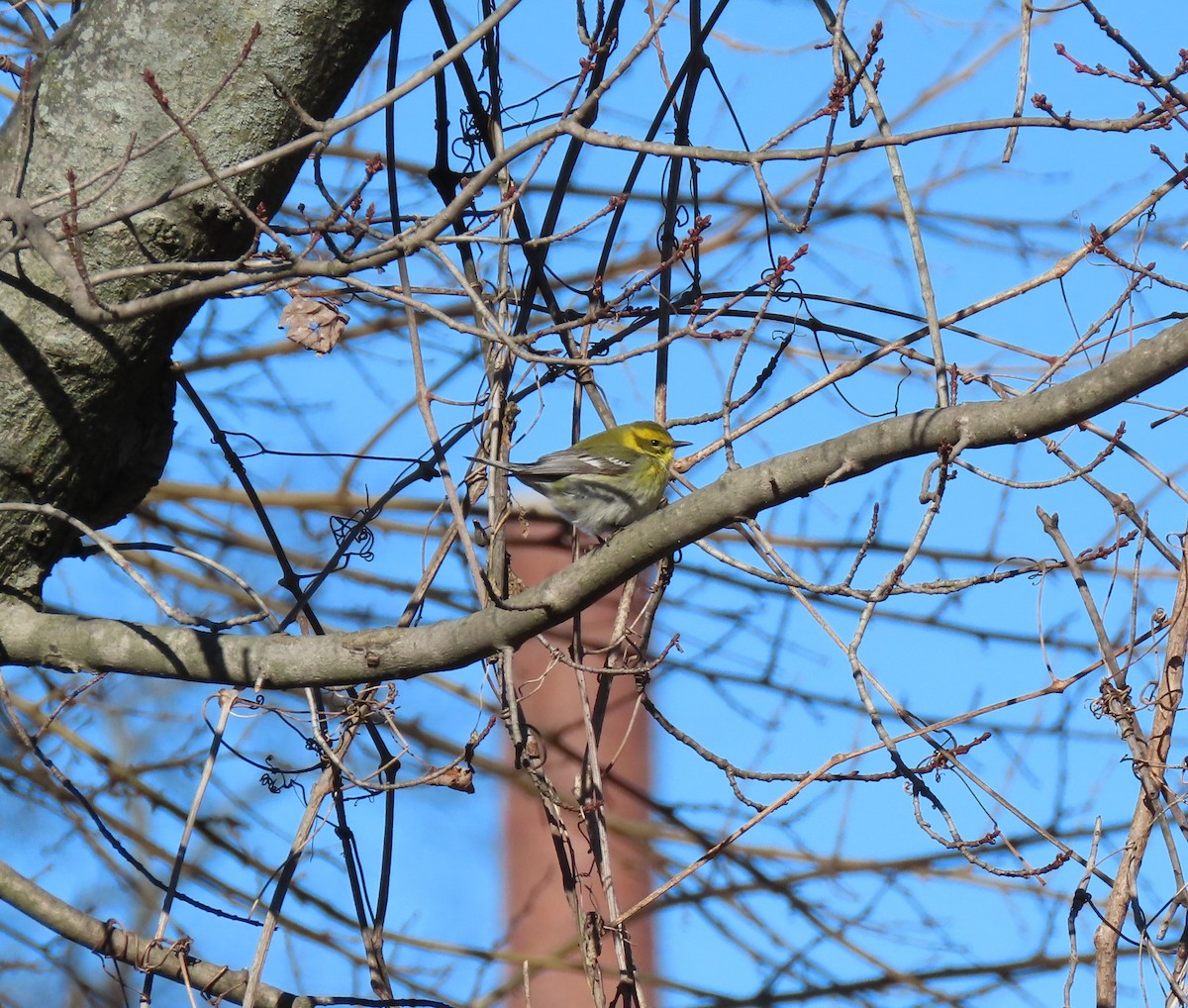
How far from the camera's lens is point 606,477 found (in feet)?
11.8

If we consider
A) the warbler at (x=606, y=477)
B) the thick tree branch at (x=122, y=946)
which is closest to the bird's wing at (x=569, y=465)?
the warbler at (x=606, y=477)

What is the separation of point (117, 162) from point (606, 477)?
167 centimetres

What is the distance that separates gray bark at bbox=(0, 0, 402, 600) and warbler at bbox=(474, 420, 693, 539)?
124 cm

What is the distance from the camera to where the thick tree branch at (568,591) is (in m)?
1.75

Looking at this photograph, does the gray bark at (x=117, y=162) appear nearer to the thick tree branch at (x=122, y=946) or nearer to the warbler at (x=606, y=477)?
the thick tree branch at (x=122, y=946)

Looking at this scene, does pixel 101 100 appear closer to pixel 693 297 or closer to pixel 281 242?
pixel 281 242

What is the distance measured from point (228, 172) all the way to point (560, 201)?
136 centimetres

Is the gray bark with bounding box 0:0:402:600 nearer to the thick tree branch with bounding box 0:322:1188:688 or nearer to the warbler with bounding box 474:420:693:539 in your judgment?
the thick tree branch with bounding box 0:322:1188:688

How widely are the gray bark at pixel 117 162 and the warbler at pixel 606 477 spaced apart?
124 centimetres

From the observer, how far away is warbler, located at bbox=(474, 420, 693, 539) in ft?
11.6

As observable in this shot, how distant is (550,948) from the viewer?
15.9 feet

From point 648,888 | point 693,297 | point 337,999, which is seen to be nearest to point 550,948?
point 648,888

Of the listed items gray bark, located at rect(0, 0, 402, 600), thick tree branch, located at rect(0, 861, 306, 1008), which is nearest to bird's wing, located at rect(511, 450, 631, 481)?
gray bark, located at rect(0, 0, 402, 600)

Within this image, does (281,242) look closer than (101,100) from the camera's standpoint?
Yes
